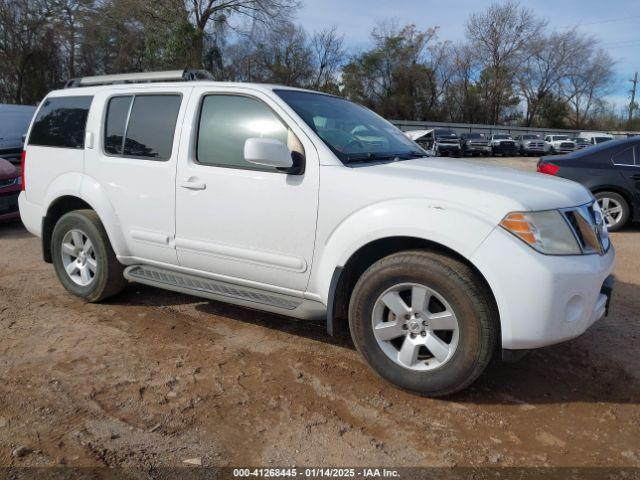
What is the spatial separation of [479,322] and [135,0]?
30242 mm

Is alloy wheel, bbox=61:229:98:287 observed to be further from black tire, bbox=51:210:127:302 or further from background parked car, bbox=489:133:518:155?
background parked car, bbox=489:133:518:155

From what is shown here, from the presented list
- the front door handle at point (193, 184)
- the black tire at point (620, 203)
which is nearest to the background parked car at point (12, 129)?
the front door handle at point (193, 184)

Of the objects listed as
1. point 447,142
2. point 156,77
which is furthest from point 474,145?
point 156,77

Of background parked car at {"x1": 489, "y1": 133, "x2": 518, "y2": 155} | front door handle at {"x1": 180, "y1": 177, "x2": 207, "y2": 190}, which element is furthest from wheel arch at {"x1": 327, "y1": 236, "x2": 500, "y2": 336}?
background parked car at {"x1": 489, "y1": 133, "x2": 518, "y2": 155}

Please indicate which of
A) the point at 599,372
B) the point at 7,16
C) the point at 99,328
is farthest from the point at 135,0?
the point at 599,372

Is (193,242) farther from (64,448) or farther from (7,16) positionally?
(7,16)

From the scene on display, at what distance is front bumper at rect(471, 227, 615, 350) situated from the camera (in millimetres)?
2781

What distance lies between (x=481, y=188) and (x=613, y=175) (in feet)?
20.3

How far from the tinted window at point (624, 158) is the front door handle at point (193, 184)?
22.4 feet

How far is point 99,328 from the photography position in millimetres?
4227

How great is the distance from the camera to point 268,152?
10.9 ft

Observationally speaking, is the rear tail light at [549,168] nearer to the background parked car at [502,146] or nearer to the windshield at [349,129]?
the windshield at [349,129]

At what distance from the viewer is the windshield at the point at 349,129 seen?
3666 mm

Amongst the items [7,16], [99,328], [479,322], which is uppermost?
[7,16]
